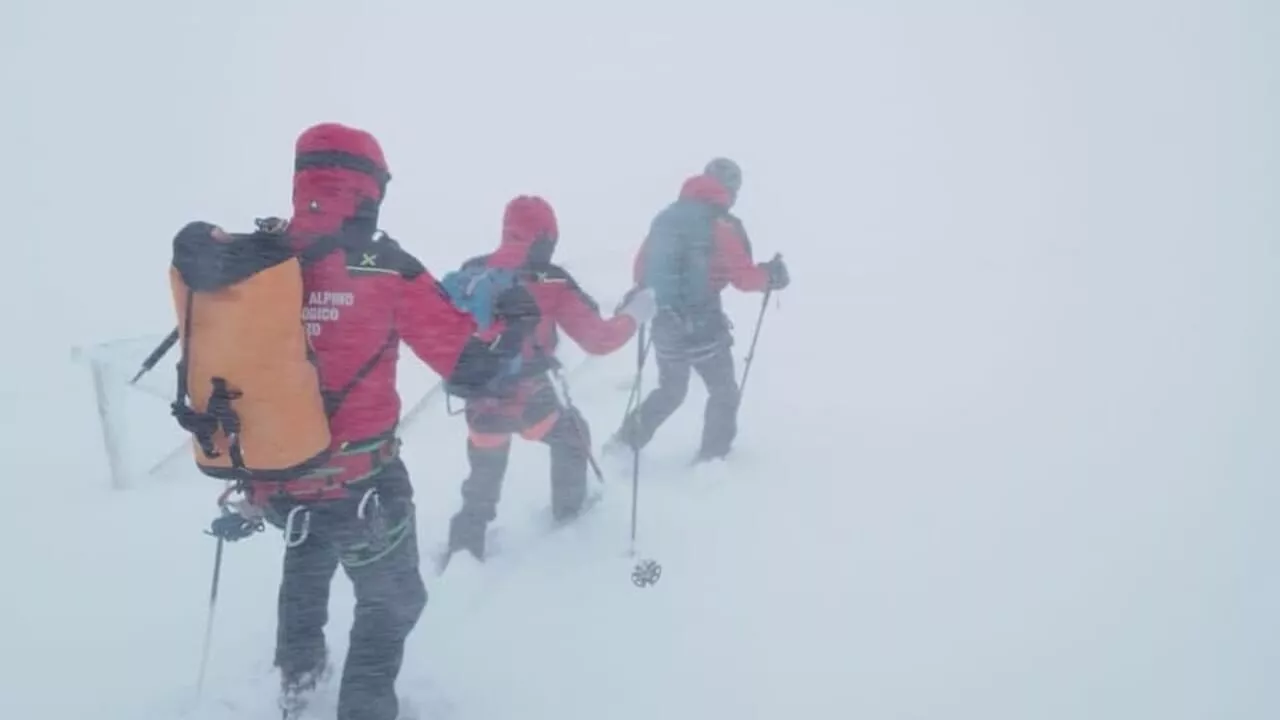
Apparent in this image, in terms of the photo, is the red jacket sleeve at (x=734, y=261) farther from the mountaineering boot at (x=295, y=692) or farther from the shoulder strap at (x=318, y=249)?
the mountaineering boot at (x=295, y=692)

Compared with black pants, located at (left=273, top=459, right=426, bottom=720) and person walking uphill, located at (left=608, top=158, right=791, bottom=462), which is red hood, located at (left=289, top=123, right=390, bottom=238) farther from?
person walking uphill, located at (left=608, top=158, right=791, bottom=462)

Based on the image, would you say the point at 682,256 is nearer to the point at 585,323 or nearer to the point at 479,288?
the point at 585,323

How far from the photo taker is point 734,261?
616 cm

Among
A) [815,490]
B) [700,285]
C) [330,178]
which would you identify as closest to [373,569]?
[330,178]

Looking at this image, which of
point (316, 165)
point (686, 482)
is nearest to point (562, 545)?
point (686, 482)

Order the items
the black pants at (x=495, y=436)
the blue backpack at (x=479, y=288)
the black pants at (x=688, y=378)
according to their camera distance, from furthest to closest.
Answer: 1. the black pants at (x=688, y=378)
2. the black pants at (x=495, y=436)
3. the blue backpack at (x=479, y=288)

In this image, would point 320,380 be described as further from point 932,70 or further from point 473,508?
point 932,70

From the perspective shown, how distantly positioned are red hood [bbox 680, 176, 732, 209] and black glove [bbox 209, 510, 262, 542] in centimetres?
381

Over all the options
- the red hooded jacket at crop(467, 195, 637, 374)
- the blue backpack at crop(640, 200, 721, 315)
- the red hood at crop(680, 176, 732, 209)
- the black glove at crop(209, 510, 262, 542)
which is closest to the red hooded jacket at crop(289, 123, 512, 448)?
the black glove at crop(209, 510, 262, 542)

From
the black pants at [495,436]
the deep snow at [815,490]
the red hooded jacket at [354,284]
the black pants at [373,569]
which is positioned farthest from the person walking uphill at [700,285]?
the red hooded jacket at [354,284]

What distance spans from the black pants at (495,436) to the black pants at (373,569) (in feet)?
4.80

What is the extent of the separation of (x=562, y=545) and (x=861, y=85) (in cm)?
7547

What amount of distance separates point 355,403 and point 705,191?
3634 millimetres

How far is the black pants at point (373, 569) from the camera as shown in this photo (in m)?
3.31
